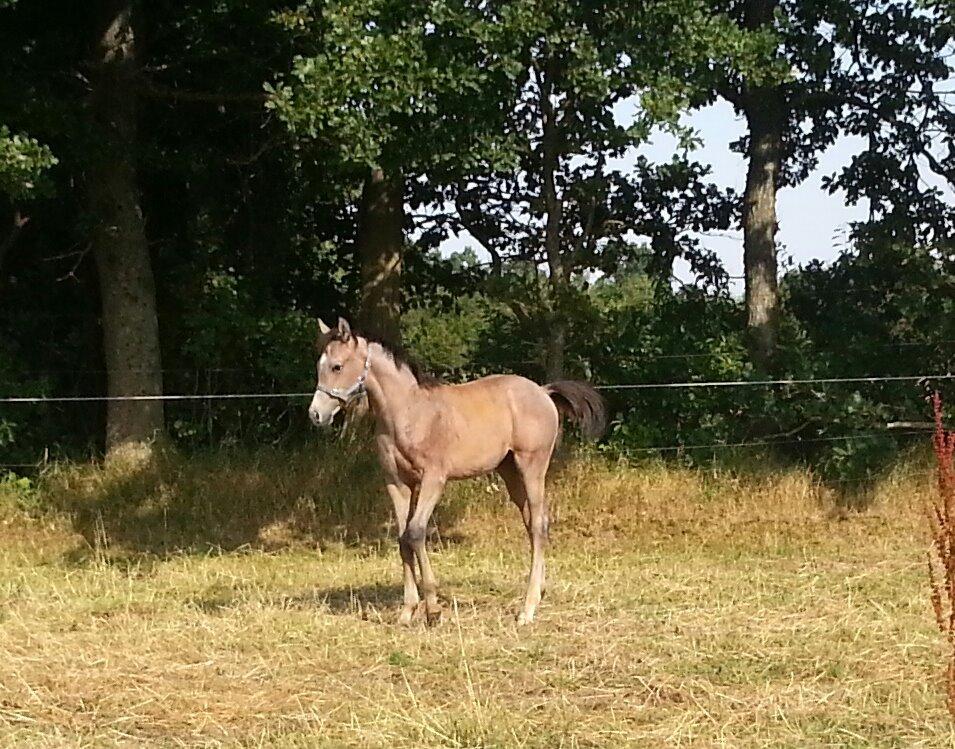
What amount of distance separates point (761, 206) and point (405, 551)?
752 centimetres

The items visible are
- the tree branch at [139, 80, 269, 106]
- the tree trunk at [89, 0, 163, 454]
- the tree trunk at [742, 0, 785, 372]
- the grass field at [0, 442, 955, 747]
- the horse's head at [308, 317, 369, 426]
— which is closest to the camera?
the grass field at [0, 442, 955, 747]

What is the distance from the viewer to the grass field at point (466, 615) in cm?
537

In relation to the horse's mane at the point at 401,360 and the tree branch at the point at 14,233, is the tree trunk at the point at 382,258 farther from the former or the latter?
the horse's mane at the point at 401,360

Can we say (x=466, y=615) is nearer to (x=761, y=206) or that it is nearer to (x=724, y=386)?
(x=724, y=386)

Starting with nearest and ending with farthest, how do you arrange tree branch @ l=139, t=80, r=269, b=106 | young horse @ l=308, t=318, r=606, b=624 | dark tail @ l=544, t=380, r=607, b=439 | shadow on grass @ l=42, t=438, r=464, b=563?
young horse @ l=308, t=318, r=606, b=624
dark tail @ l=544, t=380, r=607, b=439
shadow on grass @ l=42, t=438, r=464, b=563
tree branch @ l=139, t=80, r=269, b=106

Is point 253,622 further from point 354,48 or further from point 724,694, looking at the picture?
point 354,48

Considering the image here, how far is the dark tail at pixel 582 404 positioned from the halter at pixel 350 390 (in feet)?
5.02

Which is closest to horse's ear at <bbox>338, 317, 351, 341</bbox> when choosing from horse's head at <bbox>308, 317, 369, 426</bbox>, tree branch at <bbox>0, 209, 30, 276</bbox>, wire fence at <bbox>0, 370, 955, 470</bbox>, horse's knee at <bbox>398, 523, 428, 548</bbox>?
horse's head at <bbox>308, 317, 369, 426</bbox>

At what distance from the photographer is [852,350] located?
42.5 ft

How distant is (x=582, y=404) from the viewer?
8.75 meters

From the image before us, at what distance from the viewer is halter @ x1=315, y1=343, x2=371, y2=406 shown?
25.1ft

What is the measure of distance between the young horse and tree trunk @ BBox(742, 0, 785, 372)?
5645 mm

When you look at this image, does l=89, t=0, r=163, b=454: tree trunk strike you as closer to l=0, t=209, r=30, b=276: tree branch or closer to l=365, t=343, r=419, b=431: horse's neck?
l=0, t=209, r=30, b=276: tree branch

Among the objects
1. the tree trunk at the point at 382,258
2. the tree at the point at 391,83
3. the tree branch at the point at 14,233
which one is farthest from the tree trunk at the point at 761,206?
the tree branch at the point at 14,233
